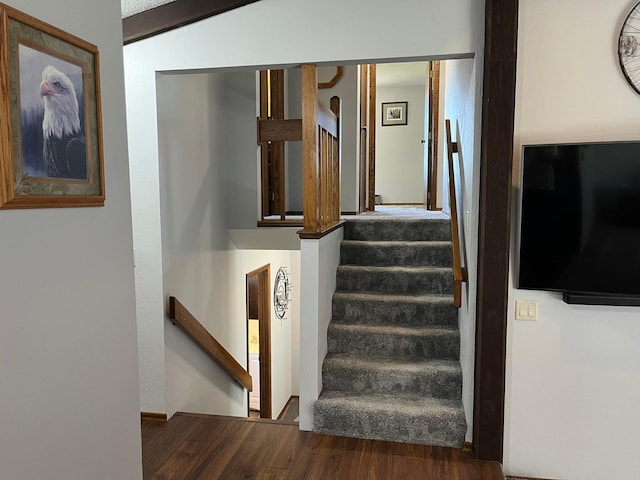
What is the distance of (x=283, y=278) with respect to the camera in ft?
20.6

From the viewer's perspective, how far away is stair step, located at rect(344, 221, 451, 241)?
13.2 feet

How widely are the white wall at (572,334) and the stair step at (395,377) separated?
474 millimetres

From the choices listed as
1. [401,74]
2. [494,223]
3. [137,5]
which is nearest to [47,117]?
[137,5]

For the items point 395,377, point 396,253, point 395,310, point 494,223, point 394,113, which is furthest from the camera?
point 394,113

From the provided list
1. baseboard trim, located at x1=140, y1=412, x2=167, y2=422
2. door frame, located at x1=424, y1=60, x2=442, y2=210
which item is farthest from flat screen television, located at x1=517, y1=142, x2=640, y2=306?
door frame, located at x1=424, y1=60, x2=442, y2=210

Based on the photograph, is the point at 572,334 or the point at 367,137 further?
the point at 367,137

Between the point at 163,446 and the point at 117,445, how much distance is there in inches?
45.7

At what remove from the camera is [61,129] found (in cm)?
138

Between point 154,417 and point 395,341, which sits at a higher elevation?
point 395,341

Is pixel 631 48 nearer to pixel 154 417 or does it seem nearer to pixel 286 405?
pixel 154 417

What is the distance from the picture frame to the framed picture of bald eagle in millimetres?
7076

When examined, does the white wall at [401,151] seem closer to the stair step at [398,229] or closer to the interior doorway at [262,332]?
the interior doorway at [262,332]

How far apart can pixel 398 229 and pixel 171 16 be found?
246 cm

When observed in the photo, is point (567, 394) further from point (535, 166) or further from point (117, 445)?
point (117, 445)
